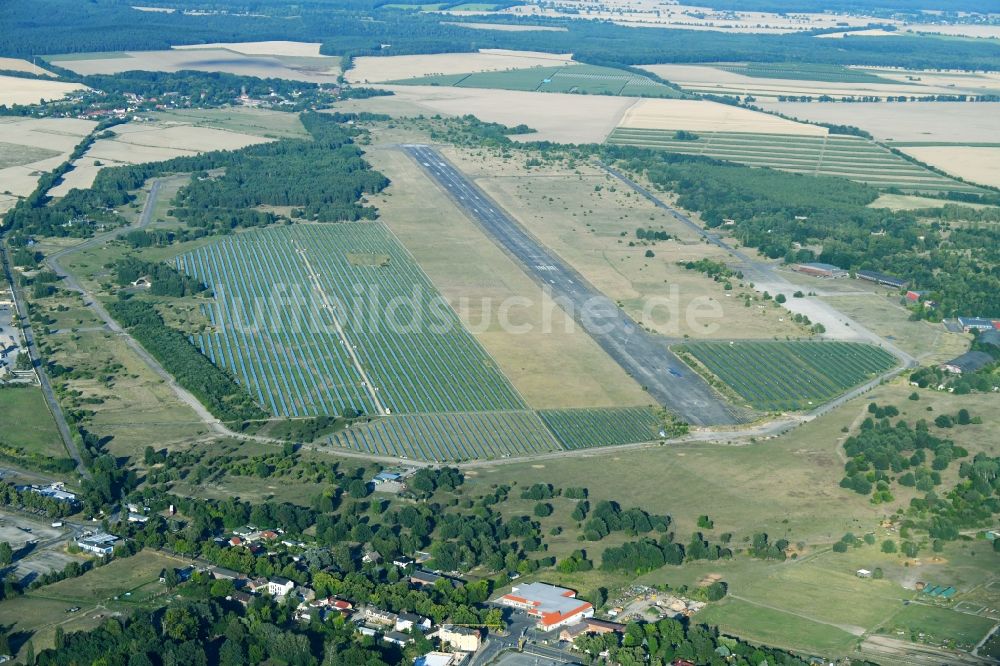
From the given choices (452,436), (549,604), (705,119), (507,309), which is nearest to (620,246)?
(507,309)

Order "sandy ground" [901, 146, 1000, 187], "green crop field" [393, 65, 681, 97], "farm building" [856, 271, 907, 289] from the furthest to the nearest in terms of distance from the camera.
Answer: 1. "green crop field" [393, 65, 681, 97]
2. "sandy ground" [901, 146, 1000, 187]
3. "farm building" [856, 271, 907, 289]

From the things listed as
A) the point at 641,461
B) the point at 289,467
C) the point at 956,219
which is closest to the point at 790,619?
the point at 641,461

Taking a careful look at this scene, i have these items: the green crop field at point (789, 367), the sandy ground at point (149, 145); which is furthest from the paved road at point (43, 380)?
the green crop field at point (789, 367)

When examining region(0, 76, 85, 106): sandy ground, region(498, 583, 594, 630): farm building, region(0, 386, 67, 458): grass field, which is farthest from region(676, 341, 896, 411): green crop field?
region(0, 76, 85, 106): sandy ground

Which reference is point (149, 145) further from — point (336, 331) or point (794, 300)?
point (794, 300)

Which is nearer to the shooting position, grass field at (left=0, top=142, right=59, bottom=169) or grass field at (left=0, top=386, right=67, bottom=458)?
grass field at (left=0, top=386, right=67, bottom=458)

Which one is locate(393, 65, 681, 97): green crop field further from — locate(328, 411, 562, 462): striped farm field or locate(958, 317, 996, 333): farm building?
locate(328, 411, 562, 462): striped farm field

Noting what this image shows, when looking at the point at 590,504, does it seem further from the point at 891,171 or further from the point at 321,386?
the point at 891,171
